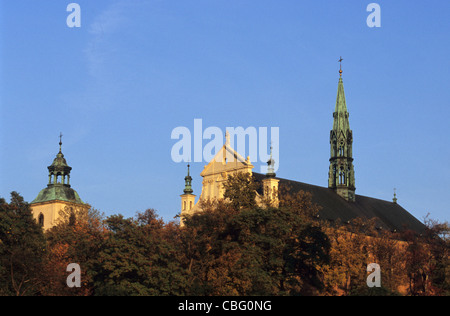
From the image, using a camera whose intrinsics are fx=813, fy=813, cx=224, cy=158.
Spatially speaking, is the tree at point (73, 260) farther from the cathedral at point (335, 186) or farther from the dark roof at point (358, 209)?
the dark roof at point (358, 209)

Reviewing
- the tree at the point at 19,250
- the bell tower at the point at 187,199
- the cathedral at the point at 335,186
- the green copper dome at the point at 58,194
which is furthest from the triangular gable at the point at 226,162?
the tree at the point at 19,250

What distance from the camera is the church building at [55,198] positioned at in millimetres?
129875

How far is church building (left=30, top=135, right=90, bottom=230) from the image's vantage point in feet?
426

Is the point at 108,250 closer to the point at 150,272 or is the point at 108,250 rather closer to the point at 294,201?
the point at 150,272

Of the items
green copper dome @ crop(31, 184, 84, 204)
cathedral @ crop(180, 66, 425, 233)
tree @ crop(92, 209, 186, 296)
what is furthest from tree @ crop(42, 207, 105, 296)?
green copper dome @ crop(31, 184, 84, 204)

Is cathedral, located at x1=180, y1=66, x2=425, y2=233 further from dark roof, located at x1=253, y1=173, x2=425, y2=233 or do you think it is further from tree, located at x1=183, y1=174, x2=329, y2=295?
tree, located at x1=183, y1=174, x2=329, y2=295

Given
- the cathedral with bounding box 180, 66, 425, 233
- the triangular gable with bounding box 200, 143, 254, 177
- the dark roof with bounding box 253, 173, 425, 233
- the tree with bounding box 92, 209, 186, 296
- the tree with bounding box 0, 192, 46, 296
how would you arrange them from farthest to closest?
the dark roof with bounding box 253, 173, 425, 233 < the cathedral with bounding box 180, 66, 425, 233 < the triangular gable with bounding box 200, 143, 254, 177 < the tree with bounding box 0, 192, 46, 296 < the tree with bounding box 92, 209, 186, 296

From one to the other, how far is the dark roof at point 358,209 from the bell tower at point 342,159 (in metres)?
1.54

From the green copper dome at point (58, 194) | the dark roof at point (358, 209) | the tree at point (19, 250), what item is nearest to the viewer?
the tree at point (19, 250)

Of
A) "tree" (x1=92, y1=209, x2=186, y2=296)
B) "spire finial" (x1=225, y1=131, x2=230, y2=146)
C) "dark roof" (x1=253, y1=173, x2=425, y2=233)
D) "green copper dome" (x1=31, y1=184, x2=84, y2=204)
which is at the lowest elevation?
"tree" (x1=92, y1=209, x2=186, y2=296)

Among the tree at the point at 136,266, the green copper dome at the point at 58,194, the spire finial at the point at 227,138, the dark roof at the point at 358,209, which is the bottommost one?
the tree at the point at 136,266

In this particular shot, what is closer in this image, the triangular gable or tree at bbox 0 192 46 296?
tree at bbox 0 192 46 296
